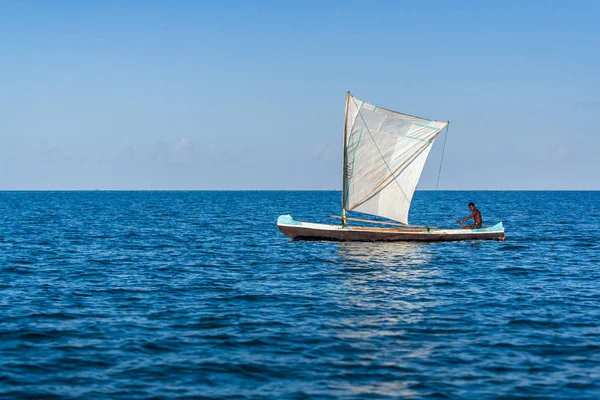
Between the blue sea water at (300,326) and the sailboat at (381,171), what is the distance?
5.08 metres

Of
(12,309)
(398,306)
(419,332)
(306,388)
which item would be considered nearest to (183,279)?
(12,309)

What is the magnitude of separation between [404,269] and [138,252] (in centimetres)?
1660

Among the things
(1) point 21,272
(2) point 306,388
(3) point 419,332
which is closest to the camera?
(2) point 306,388

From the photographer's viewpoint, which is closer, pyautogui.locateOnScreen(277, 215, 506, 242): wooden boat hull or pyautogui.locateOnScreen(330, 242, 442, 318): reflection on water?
pyautogui.locateOnScreen(330, 242, 442, 318): reflection on water

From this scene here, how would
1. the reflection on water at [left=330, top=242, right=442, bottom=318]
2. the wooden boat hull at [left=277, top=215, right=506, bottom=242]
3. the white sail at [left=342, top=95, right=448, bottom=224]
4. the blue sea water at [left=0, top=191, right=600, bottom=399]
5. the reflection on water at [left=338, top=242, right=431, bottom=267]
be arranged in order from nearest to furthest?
the blue sea water at [left=0, top=191, right=600, bottom=399] → the reflection on water at [left=330, top=242, right=442, bottom=318] → the reflection on water at [left=338, top=242, right=431, bottom=267] → the white sail at [left=342, top=95, right=448, bottom=224] → the wooden boat hull at [left=277, top=215, right=506, bottom=242]

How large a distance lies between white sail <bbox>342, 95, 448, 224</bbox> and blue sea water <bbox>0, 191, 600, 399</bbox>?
620 cm

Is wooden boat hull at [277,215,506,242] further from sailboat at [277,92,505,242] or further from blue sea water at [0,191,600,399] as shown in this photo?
blue sea water at [0,191,600,399]

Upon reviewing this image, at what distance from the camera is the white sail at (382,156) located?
1508 inches

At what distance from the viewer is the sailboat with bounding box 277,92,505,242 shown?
126 ft

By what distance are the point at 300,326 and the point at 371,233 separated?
71.9 ft

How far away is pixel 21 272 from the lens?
94.5ft

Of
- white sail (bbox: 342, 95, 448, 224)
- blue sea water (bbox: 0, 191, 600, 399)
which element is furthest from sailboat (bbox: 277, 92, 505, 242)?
blue sea water (bbox: 0, 191, 600, 399)

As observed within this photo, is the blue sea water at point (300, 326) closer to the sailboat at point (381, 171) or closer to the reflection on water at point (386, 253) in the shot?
the reflection on water at point (386, 253)

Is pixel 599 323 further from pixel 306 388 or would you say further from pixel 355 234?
pixel 355 234
